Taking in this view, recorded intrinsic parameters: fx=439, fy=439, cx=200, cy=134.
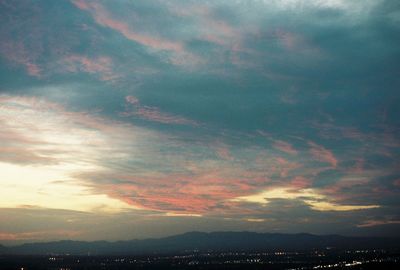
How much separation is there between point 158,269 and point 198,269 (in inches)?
722

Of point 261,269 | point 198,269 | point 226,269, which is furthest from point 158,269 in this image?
point 261,269

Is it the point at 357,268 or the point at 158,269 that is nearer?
the point at 357,268

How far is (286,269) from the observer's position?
181 metres

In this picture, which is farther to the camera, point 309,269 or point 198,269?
point 198,269

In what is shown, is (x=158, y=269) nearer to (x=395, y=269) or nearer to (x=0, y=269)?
(x=0, y=269)

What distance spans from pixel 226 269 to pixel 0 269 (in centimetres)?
10156

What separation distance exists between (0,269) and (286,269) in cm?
12665

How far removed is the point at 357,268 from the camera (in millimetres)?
176500

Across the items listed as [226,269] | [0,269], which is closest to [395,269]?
[226,269]

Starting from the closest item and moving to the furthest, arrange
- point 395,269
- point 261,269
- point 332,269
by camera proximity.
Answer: point 395,269, point 332,269, point 261,269

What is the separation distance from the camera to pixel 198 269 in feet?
643

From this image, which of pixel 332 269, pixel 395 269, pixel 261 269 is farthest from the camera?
pixel 261 269

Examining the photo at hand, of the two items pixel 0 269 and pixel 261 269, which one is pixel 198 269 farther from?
pixel 0 269

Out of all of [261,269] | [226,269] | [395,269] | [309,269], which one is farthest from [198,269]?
[395,269]
